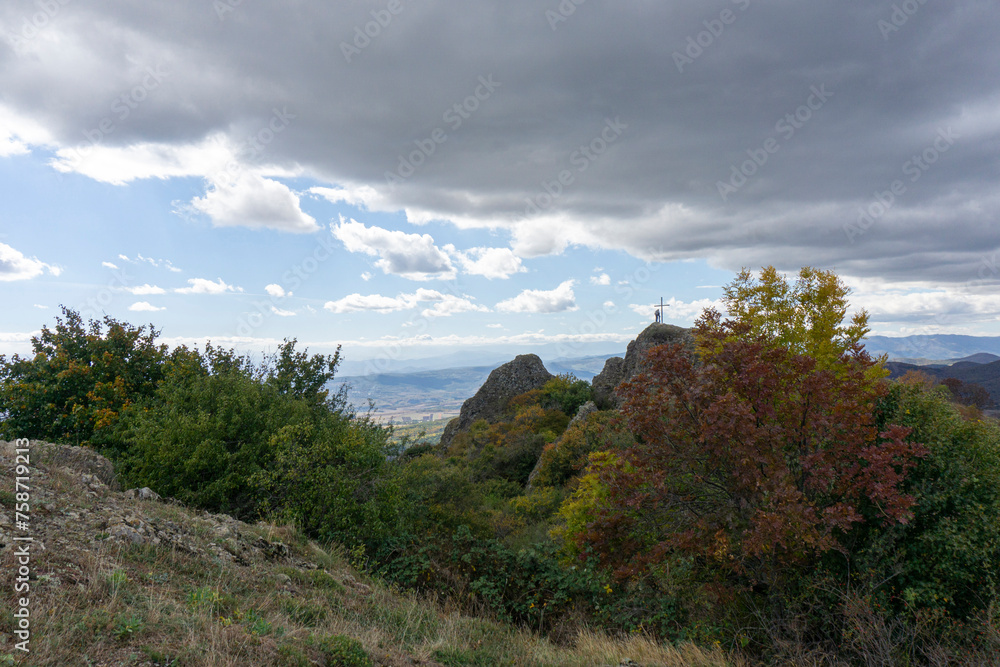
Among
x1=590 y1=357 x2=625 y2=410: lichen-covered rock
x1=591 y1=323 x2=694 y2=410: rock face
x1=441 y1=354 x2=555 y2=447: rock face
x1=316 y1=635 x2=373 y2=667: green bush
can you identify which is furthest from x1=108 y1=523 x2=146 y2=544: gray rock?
x1=441 y1=354 x2=555 y2=447: rock face

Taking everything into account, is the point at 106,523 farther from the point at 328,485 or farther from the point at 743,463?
the point at 743,463

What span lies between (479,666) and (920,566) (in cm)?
596

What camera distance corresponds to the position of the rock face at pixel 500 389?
43938 mm

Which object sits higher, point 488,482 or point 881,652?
point 881,652

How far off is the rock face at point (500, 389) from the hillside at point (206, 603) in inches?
1374

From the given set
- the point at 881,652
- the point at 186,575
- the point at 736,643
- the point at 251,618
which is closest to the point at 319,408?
the point at 186,575

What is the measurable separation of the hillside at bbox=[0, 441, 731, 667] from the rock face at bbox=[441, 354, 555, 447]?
34895mm

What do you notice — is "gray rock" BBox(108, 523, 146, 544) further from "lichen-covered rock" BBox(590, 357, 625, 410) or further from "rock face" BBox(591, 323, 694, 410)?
"lichen-covered rock" BBox(590, 357, 625, 410)

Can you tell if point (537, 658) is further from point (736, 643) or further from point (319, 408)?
point (319, 408)

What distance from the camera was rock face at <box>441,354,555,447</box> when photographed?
4394cm

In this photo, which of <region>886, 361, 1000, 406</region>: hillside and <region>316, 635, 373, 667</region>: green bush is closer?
<region>316, 635, 373, 667</region>: green bush

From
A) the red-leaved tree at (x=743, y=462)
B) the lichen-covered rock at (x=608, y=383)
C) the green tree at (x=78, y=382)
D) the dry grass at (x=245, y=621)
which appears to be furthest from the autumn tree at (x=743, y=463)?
the lichen-covered rock at (x=608, y=383)

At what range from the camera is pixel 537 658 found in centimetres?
616

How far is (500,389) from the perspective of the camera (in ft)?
151
